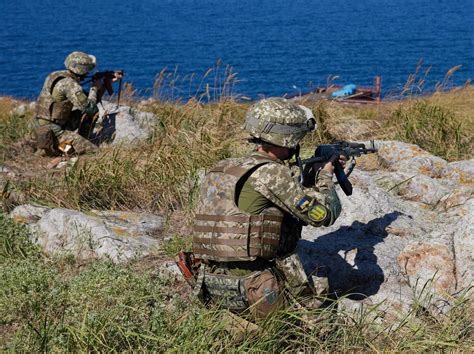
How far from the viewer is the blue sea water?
3052 centimetres

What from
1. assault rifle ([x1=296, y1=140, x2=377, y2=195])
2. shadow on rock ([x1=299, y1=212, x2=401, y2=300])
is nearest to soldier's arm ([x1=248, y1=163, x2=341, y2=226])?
assault rifle ([x1=296, y1=140, x2=377, y2=195])

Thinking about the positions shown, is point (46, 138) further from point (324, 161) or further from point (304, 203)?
point (304, 203)

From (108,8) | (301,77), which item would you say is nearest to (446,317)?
(301,77)

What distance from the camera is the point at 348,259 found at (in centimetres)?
559

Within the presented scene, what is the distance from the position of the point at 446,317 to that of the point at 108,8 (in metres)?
61.9

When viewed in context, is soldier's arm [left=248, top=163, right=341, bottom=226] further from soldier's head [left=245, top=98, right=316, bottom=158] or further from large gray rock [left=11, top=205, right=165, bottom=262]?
large gray rock [left=11, top=205, right=165, bottom=262]

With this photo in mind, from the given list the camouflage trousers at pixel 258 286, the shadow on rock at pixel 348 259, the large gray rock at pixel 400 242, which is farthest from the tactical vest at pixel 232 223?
the shadow on rock at pixel 348 259

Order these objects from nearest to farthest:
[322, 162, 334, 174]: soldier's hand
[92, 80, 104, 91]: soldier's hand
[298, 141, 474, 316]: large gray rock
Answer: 1. [322, 162, 334, 174]: soldier's hand
2. [298, 141, 474, 316]: large gray rock
3. [92, 80, 104, 91]: soldier's hand

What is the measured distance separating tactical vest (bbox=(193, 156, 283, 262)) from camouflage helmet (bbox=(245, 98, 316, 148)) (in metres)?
0.15

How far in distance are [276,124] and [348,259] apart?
174cm

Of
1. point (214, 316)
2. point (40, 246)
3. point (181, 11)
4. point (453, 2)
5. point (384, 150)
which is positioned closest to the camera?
point (214, 316)

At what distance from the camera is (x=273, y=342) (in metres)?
4.20

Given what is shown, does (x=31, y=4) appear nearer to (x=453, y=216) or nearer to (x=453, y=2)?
(x=453, y=2)

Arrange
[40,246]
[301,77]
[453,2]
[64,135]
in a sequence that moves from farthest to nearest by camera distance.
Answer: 1. [453,2]
2. [301,77]
3. [64,135]
4. [40,246]
